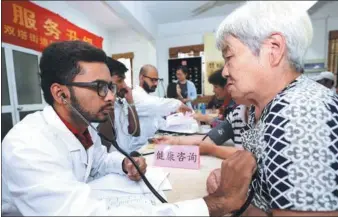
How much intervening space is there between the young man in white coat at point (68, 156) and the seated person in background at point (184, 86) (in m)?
0.55

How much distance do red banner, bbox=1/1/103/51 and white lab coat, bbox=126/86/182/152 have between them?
1208 mm

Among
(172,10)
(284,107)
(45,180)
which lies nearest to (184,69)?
(172,10)

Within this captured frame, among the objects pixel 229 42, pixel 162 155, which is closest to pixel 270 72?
pixel 229 42

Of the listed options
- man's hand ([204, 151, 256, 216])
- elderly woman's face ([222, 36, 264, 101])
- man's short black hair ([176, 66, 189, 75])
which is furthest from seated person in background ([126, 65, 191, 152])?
man's hand ([204, 151, 256, 216])

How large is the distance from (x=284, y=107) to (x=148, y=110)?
1065 mm

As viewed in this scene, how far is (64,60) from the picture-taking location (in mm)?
589

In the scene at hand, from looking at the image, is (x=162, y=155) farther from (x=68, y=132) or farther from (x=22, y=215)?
(x=22, y=215)

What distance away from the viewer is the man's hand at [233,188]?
0.42 meters

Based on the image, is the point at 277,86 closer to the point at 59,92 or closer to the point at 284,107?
the point at 284,107

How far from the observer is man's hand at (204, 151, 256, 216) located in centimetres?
42

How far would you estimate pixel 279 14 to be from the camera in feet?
1.50

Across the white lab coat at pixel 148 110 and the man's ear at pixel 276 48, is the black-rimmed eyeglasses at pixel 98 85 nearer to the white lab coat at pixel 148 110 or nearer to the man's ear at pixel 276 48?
the white lab coat at pixel 148 110

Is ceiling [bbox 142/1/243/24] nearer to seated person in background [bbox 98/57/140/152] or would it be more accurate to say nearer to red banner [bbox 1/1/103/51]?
seated person in background [bbox 98/57/140/152]

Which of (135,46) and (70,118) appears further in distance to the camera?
(135,46)
